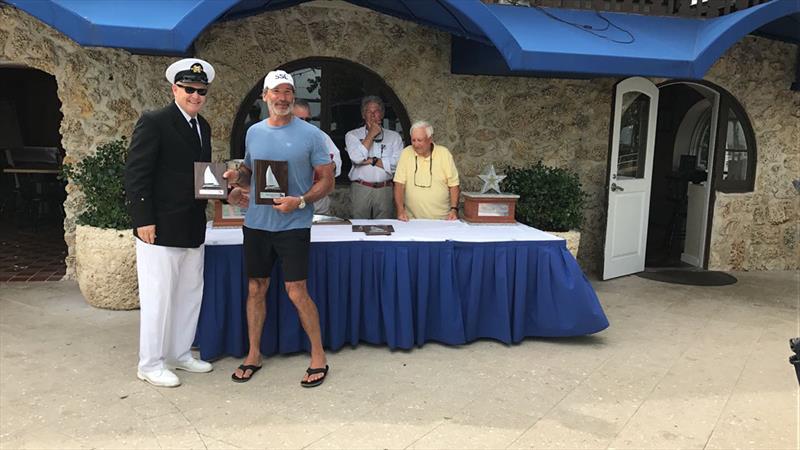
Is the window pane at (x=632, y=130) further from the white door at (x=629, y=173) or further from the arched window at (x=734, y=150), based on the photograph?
the arched window at (x=734, y=150)

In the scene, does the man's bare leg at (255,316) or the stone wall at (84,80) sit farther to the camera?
the stone wall at (84,80)

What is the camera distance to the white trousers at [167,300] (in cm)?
350

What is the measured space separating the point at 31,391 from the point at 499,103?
4981 mm

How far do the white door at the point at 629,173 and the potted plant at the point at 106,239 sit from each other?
4.80m

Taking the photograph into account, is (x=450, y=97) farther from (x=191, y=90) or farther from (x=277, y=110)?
(x=191, y=90)

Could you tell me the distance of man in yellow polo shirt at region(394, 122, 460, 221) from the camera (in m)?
5.18

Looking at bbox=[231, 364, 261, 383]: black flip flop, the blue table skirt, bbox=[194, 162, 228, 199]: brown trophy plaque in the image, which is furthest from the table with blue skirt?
bbox=[194, 162, 228, 199]: brown trophy plaque

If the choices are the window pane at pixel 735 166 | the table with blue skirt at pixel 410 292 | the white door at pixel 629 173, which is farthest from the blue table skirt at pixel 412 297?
the window pane at pixel 735 166

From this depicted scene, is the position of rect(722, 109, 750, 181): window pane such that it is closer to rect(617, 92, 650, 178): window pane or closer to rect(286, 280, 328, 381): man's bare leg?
rect(617, 92, 650, 178): window pane

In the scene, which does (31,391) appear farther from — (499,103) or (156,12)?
(499,103)

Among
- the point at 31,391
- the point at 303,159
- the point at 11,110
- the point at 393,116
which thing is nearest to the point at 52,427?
the point at 31,391

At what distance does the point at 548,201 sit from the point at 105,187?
398 cm

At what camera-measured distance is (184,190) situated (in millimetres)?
3473

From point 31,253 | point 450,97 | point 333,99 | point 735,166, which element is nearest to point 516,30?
point 450,97
